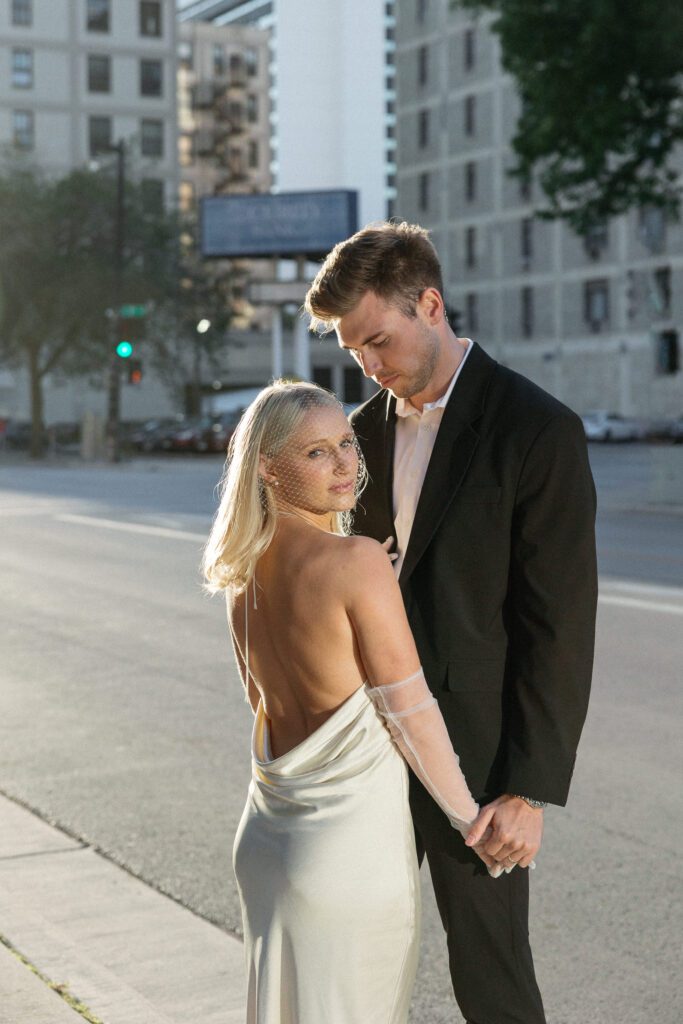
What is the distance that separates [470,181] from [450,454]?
66899mm

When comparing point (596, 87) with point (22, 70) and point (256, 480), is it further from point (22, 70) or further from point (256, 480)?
point (22, 70)

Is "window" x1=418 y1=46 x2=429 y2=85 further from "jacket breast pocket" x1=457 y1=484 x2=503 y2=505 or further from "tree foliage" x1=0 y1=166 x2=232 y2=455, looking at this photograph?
"jacket breast pocket" x1=457 y1=484 x2=503 y2=505

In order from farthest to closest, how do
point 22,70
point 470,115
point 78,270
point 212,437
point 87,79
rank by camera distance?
point 87,79
point 22,70
point 470,115
point 212,437
point 78,270

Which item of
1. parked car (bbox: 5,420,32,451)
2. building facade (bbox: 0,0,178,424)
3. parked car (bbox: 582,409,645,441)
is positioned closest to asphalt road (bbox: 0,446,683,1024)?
parked car (bbox: 582,409,645,441)

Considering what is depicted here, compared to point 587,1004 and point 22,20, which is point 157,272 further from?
point 587,1004

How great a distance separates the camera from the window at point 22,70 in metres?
76.1

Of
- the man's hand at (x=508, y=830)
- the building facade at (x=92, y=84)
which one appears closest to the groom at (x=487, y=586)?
the man's hand at (x=508, y=830)

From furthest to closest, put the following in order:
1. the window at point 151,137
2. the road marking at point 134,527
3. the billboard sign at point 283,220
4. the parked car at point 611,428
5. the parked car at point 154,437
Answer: the window at point 151,137 → the billboard sign at point 283,220 → the parked car at point 611,428 → the parked car at point 154,437 → the road marking at point 134,527

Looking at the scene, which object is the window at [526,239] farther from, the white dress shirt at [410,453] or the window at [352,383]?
the white dress shirt at [410,453]

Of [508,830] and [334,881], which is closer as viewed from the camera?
[334,881]

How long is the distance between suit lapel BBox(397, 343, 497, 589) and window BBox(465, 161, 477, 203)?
66202 millimetres

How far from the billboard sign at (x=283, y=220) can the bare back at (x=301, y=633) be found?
56.7 metres

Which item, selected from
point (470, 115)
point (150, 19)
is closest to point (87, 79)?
point (150, 19)

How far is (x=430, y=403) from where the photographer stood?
2967 millimetres
